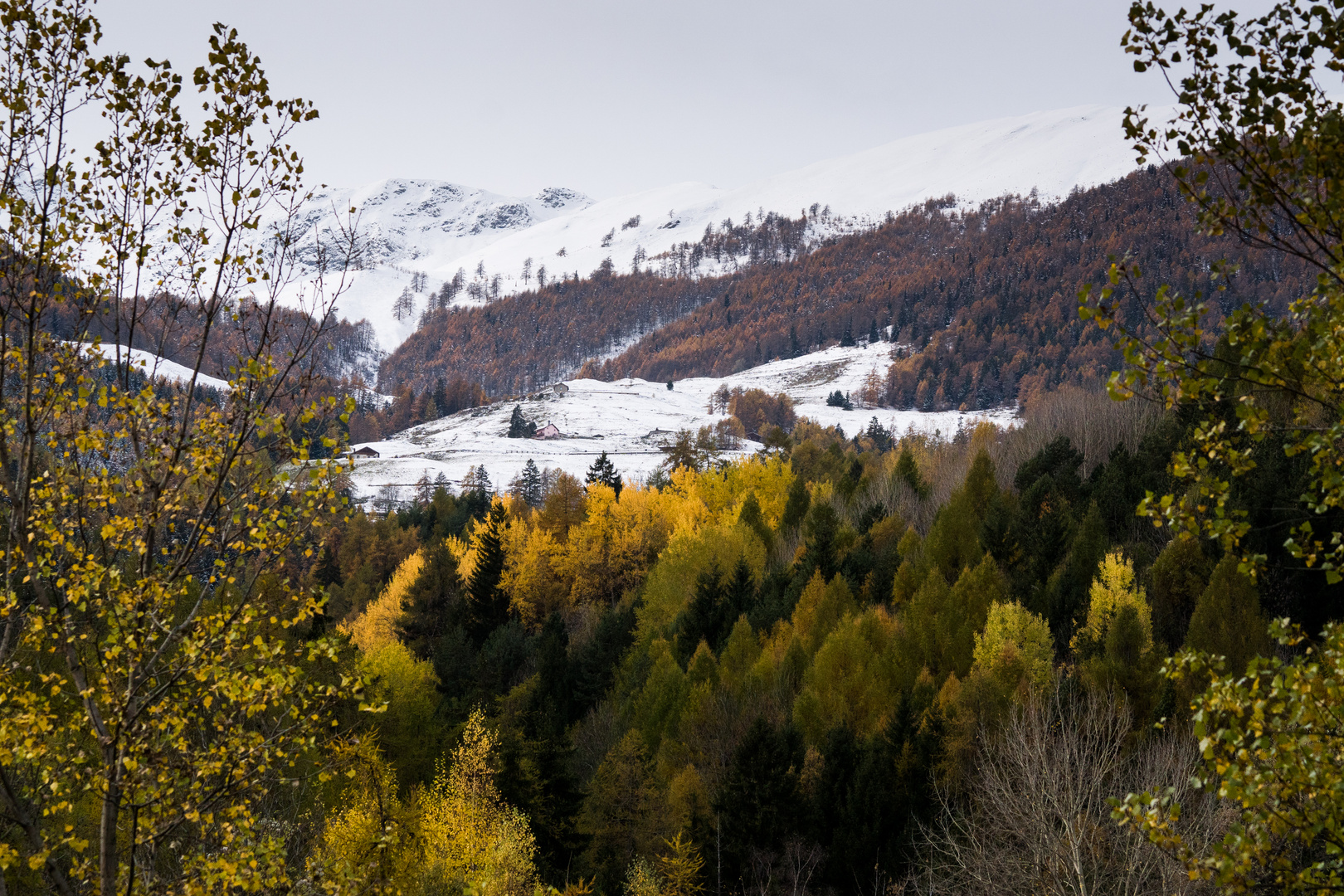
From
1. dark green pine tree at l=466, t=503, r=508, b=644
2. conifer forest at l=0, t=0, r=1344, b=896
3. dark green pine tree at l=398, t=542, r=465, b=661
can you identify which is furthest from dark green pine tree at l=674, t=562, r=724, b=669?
dark green pine tree at l=398, t=542, r=465, b=661

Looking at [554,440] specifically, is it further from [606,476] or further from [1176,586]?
[1176,586]

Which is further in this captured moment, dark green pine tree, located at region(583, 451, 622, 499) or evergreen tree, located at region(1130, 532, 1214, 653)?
dark green pine tree, located at region(583, 451, 622, 499)

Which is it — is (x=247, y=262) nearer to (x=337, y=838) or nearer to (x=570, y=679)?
(x=337, y=838)

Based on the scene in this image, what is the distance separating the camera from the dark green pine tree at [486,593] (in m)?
52.9

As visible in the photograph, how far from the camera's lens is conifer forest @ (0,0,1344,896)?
5.16 m

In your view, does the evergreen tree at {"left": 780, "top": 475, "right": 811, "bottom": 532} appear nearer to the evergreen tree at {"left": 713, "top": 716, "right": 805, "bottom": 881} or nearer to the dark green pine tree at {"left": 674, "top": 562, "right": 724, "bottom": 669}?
the dark green pine tree at {"left": 674, "top": 562, "right": 724, "bottom": 669}

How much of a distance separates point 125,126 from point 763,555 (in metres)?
48.7

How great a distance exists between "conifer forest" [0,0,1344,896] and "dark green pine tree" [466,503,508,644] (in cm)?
25

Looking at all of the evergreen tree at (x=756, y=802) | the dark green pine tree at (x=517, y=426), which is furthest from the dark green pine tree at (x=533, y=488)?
the evergreen tree at (x=756, y=802)

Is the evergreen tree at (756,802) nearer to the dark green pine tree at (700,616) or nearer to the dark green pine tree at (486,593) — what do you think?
the dark green pine tree at (700,616)

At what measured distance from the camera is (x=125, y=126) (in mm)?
7051

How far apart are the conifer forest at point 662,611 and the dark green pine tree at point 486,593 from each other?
0.25m

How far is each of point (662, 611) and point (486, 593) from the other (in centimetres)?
1159

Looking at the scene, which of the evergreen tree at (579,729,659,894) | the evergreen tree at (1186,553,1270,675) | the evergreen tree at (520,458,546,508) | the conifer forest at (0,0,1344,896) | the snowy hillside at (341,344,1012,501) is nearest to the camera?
the conifer forest at (0,0,1344,896)
